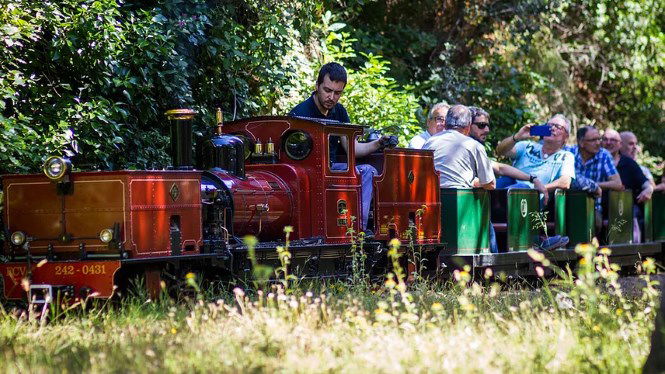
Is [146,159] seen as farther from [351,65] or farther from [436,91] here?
[436,91]

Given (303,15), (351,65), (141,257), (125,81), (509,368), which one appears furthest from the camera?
(351,65)

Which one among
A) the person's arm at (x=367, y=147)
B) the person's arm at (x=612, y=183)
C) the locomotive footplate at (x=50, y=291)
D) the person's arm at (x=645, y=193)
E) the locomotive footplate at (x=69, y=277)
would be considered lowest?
the locomotive footplate at (x=50, y=291)

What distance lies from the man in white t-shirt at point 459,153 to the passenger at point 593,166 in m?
2.41

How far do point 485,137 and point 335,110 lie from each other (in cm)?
230

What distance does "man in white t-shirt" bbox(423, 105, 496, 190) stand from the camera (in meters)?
11.8

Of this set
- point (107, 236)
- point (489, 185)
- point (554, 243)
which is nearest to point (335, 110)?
point (489, 185)

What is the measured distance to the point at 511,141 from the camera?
512 inches

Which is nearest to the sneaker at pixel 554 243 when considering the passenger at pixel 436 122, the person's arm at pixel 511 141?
the person's arm at pixel 511 141

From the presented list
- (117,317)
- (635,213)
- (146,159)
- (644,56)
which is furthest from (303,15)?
(644,56)

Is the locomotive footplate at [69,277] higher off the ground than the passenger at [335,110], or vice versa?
the passenger at [335,110]

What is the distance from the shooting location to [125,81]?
1157cm

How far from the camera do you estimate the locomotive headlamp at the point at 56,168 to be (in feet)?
27.7

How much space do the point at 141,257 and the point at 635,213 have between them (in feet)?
31.5

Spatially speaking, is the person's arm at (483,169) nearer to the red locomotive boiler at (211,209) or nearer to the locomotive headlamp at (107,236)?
the red locomotive boiler at (211,209)
